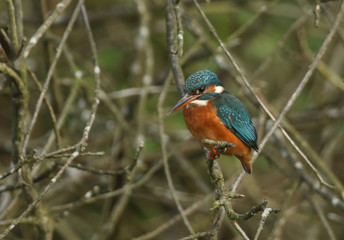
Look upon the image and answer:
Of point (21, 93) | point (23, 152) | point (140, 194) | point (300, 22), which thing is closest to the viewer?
point (23, 152)

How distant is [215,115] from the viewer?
11.4 feet

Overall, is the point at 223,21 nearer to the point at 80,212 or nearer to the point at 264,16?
the point at 264,16

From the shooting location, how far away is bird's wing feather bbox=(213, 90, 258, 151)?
352 cm

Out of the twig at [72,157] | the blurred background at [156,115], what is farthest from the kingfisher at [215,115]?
the twig at [72,157]

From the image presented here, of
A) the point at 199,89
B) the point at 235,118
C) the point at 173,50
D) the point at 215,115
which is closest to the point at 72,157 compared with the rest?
the point at 173,50

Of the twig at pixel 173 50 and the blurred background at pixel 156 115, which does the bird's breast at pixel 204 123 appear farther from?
the blurred background at pixel 156 115

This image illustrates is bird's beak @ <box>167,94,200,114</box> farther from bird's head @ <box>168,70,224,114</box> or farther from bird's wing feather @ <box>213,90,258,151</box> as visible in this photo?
bird's wing feather @ <box>213,90,258,151</box>

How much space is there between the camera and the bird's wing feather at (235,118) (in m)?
3.52

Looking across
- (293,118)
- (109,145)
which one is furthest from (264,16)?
(109,145)

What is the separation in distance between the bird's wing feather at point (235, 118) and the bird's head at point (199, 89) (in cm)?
7

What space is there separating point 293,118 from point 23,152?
3166mm

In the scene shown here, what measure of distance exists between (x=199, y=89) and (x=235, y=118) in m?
0.42

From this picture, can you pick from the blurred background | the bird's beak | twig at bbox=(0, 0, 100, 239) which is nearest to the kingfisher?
the bird's beak

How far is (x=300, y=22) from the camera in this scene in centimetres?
428
